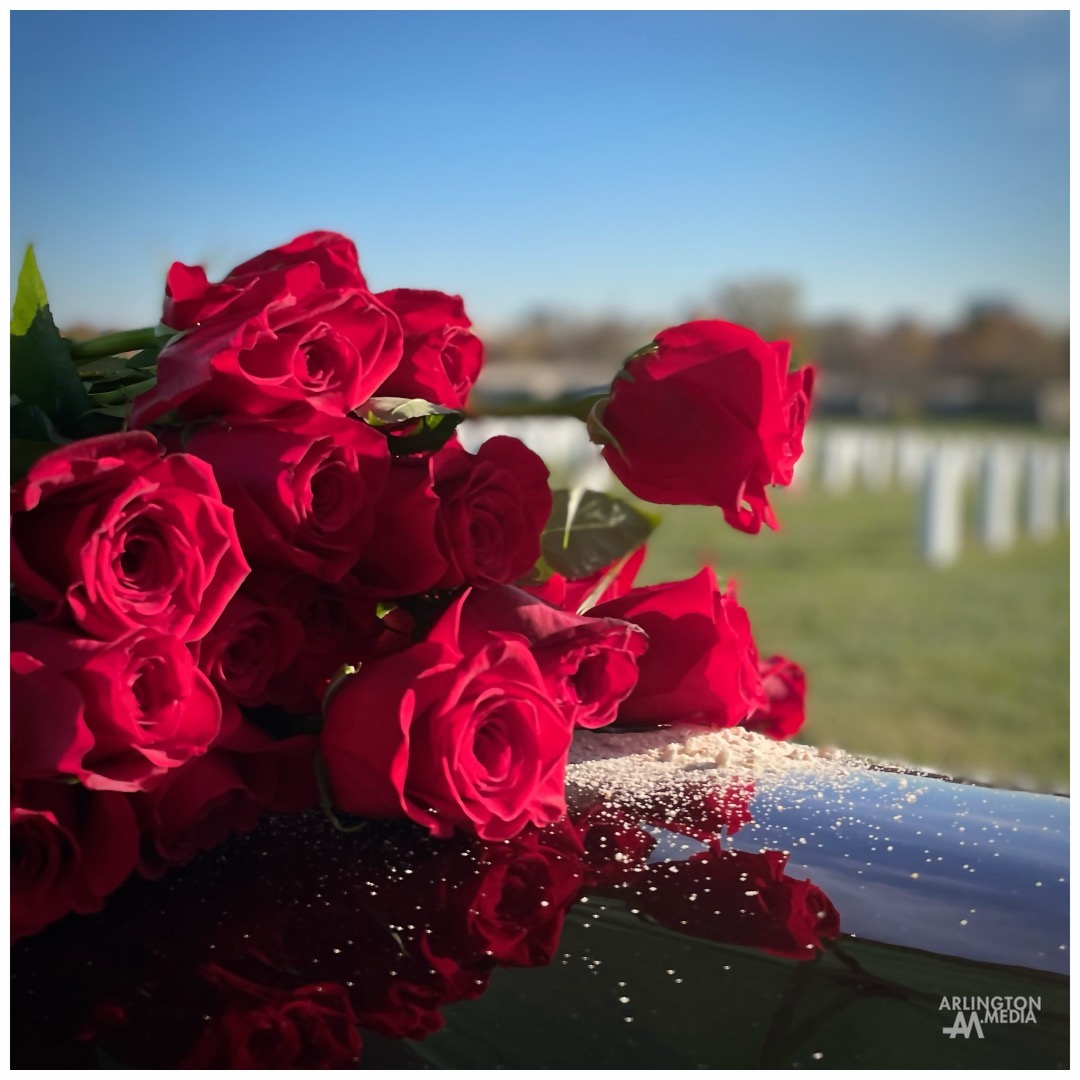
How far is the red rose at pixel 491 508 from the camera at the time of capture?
848mm

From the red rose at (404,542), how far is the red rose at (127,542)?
0.12 meters

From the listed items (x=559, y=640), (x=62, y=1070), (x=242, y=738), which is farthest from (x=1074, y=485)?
(x=62, y=1070)

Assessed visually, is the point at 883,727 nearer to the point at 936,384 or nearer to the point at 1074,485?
the point at 1074,485

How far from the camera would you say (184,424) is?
82cm

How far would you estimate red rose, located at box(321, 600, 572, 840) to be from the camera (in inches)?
30.1

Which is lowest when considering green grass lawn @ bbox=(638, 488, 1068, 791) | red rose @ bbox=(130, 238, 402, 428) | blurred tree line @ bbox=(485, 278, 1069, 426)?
green grass lawn @ bbox=(638, 488, 1068, 791)

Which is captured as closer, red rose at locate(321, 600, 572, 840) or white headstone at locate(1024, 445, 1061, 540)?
red rose at locate(321, 600, 572, 840)

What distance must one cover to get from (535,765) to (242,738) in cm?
20

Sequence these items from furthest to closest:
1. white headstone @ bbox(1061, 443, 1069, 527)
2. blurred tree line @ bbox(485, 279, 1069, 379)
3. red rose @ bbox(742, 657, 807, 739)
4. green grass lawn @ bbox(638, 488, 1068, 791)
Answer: blurred tree line @ bbox(485, 279, 1069, 379) < white headstone @ bbox(1061, 443, 1069, 527) < green grass lawn @ bbox(638, 488, 1068, 791) < red rose @ bbox(742, 657, 807, 739)

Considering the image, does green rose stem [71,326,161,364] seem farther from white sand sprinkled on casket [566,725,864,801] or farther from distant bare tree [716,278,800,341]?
distant bare tree [716,278,800,341]

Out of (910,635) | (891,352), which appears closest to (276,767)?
(910,635)

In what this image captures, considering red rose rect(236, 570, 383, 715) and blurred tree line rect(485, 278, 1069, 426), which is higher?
blurred tree line rect(485, 278, 1069, 426)
